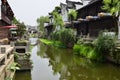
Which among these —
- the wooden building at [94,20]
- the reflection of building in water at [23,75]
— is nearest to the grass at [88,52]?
the wooden building at [94,20]

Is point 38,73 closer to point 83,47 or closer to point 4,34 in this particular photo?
point 83,47

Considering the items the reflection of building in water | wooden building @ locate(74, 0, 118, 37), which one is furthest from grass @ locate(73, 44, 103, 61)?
the reflection of building in water

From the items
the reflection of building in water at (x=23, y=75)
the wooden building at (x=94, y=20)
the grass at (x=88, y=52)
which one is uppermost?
the wooden building at (x=94, y=20)

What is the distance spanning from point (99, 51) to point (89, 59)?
2.32 m

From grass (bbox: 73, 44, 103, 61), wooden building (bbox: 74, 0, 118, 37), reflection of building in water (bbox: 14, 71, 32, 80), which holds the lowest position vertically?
reflection of building in water (bbox: 14, 71, 32, 80)

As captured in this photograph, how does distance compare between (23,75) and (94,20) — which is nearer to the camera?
(23,75)

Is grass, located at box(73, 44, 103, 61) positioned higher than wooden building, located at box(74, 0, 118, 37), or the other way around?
wooden building, located at box(74, 0, 118, 37)

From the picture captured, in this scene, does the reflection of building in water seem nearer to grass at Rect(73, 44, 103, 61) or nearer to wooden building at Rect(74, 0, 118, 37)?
grass at Rect(73, 44, 103, 61)

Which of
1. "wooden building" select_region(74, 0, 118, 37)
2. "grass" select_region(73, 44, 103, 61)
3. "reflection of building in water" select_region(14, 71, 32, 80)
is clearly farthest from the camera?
"wooden building" select_region(74, 0, 118, 37)

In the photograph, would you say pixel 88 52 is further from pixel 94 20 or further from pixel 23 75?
pixel 23 75

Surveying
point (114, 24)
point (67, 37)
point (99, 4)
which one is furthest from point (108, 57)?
point (67, 37)

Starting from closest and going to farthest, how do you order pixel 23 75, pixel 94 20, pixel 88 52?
pixel 23 75 < pixel 88 52 < pixel 94 20

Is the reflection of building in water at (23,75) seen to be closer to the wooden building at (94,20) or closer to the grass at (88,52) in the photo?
the grass at (88,52)

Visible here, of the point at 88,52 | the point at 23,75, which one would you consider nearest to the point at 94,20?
the point at 88,52
